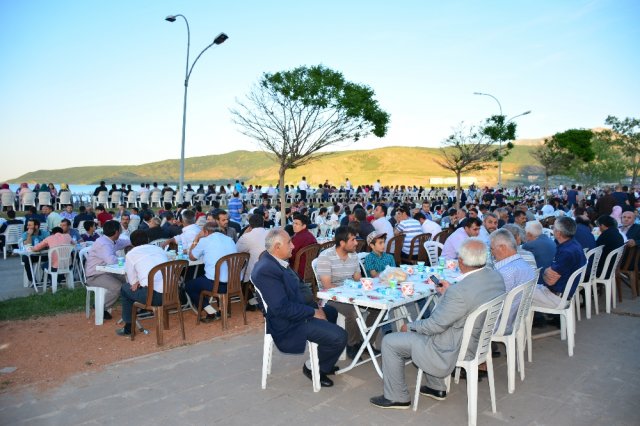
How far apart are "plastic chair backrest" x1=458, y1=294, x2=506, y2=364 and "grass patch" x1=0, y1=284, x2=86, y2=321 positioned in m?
5.45

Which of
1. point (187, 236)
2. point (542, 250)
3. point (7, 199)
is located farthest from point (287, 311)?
point (7, 199)

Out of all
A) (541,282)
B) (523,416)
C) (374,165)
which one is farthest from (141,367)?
(374,165)

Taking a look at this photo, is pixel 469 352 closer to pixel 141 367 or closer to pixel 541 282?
pixel 541 282

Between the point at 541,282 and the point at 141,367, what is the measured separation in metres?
4.42

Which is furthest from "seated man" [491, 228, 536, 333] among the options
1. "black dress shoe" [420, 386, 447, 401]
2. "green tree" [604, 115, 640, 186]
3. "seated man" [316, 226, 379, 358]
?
"green tree" [604, 115, 640, 186]

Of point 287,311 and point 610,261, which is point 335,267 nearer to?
point 287,311

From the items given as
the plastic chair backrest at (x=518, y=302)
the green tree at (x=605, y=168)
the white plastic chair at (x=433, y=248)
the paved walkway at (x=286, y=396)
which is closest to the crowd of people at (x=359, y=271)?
the plastic chair backrest at (x=518, y=302)

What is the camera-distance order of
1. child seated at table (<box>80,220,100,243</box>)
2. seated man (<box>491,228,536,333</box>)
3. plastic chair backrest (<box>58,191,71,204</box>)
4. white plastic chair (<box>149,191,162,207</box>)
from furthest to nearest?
white plastic chair (<box>149,191,162,207</box>), plastic chair backrest (<box>58,191,71,204</box>), child seated at table (<box>80,220,100,243</box>), seated man (<box>491,228,536,333</box>)

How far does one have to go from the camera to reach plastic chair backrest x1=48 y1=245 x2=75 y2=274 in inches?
301

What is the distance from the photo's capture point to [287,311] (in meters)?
3.86

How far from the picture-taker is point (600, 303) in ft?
23.6

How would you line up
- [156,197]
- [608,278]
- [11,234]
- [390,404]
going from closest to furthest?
[390,404] → [608,278] → [11,234] → [156,197]

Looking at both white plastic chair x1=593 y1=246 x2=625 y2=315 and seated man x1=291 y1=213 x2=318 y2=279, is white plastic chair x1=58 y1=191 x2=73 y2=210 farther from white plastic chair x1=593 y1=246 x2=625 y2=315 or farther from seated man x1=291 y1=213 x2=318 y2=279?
white plastic chair x1=593 y1=246 x2=625 y2=315

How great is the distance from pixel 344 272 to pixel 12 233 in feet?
34.1
